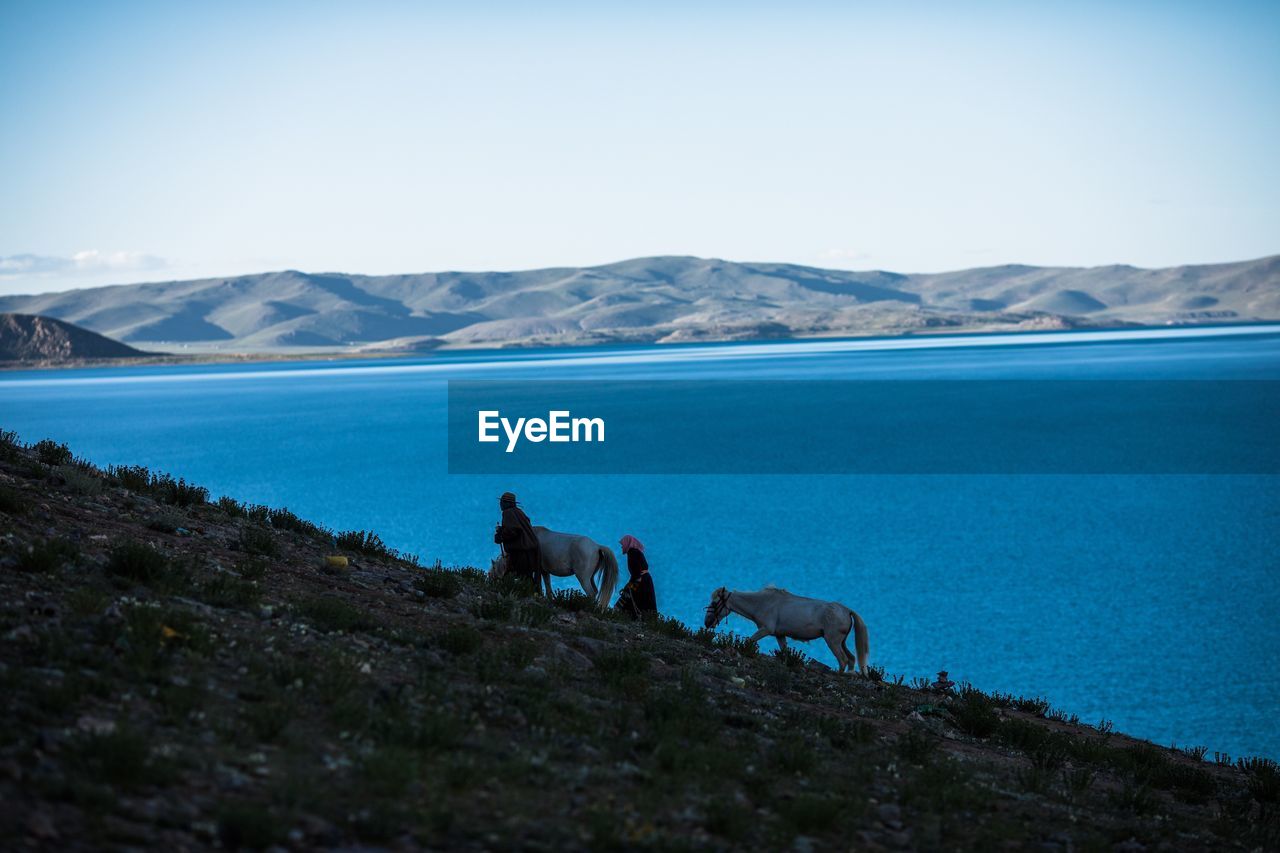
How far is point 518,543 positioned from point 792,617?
4555 mm

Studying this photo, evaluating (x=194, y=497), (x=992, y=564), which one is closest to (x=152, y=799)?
(x=194, y=497)

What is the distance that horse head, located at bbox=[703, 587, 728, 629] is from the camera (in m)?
17.8

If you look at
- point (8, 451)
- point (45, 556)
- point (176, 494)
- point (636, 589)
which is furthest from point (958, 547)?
point (45, 556)

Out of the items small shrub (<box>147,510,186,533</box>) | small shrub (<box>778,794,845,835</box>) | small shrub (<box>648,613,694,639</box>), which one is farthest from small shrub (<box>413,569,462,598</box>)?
small shrub (<box>778,794,845,835</box>)

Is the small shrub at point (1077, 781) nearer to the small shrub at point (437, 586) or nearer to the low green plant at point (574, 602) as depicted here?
the low green plant at point (574, 602)

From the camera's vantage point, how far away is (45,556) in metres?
11.2

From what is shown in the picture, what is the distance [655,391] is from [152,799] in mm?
152564

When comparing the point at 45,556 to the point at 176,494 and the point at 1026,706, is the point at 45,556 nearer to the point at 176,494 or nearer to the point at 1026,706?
the point at 176,494

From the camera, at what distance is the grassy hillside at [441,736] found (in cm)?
746

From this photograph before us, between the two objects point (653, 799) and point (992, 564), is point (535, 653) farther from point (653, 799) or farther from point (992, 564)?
point (992, 564)

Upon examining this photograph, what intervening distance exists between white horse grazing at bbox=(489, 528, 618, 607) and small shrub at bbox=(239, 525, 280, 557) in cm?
383

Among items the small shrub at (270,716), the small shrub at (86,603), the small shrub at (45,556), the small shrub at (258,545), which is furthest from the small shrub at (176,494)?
the small shrub at (270,716)

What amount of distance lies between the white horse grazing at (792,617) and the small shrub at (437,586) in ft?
14.6

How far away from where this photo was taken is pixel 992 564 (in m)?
49.2
